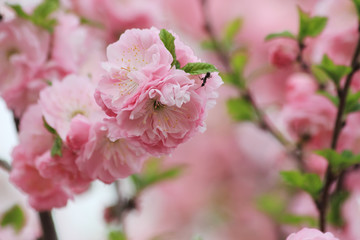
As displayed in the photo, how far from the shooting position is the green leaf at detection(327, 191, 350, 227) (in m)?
0.79

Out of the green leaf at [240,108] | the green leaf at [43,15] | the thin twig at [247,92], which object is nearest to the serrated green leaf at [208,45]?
the thin twig at [247,92]

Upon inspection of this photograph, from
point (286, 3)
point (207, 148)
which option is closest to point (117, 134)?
point (207, 148)

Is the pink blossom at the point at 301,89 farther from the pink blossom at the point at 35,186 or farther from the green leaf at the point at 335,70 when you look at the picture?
the pink blossom at the point at 35,186

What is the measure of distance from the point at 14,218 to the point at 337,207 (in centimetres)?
58

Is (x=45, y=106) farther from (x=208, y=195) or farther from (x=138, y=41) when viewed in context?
(x=208, y=195)

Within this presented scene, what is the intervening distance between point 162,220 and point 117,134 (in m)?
1.79

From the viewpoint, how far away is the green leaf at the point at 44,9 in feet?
2.30

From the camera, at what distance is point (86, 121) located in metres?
0.56

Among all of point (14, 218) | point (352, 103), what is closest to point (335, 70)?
point (352, 103)

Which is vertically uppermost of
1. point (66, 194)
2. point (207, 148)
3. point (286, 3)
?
point (286, 3)

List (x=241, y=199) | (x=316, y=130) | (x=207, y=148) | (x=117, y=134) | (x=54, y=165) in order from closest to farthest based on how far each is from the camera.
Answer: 1. (x=117, y=134)
2. (x=54, y=165)
3. (x=316, y=130)
4. (x=241, y=199)
5. (x=207, y=148)

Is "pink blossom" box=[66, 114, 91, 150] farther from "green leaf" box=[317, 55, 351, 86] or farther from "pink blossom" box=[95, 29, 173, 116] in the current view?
"green leaf" box=[317, 55, 351, 86]

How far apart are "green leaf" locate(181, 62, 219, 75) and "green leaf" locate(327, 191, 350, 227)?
0.44m

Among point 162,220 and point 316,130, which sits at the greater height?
point 316,130
